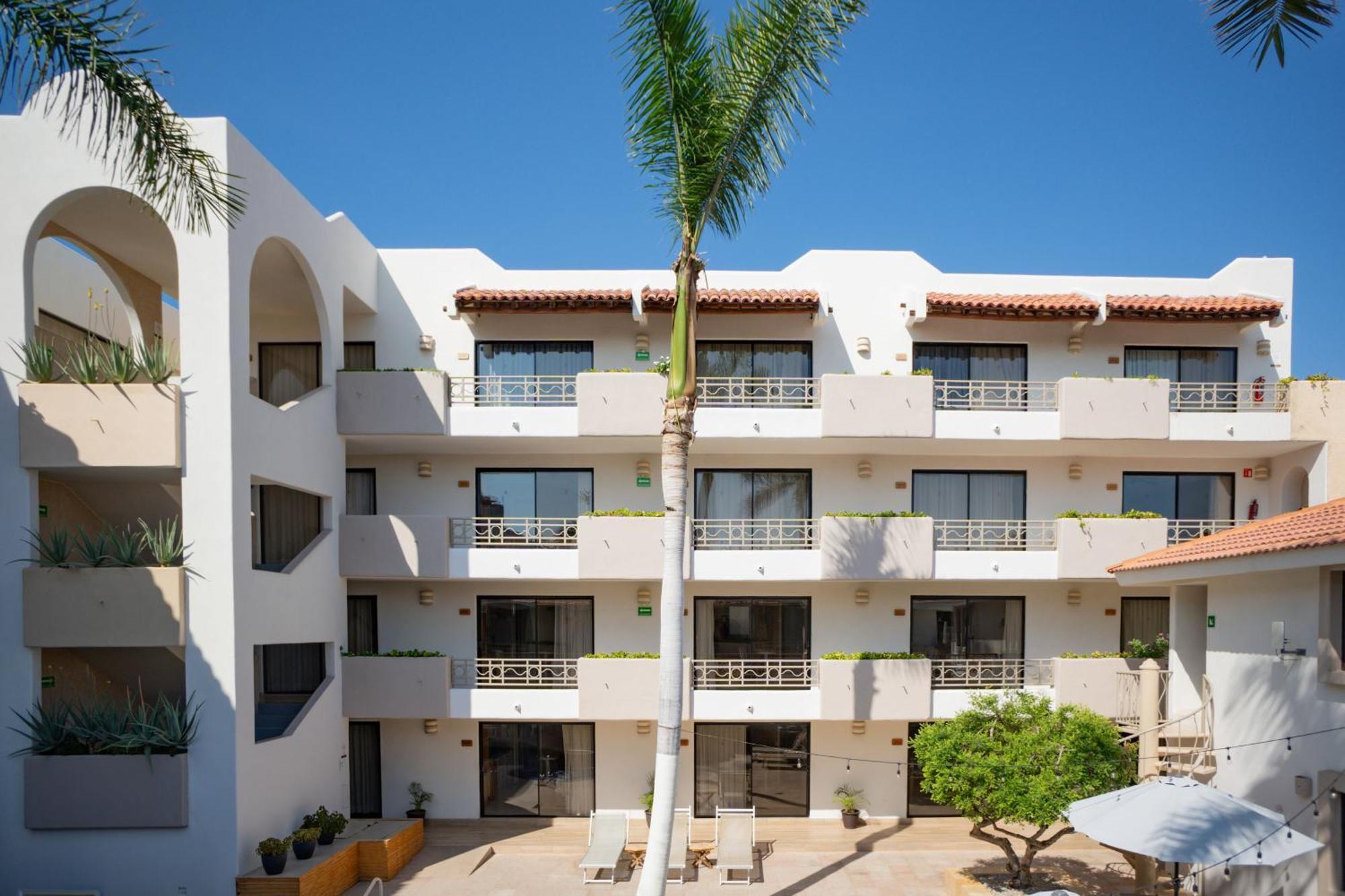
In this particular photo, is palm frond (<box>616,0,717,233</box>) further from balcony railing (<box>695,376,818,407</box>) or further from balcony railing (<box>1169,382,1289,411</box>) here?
balcony railing (<box>1169,382,1289,411</box>)

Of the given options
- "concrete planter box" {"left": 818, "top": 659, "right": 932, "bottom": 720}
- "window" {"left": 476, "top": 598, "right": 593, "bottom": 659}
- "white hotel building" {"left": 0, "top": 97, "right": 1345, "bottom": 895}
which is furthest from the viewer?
"window" {"left": 476, "top": 598, "right": 593, "bottom": 659}

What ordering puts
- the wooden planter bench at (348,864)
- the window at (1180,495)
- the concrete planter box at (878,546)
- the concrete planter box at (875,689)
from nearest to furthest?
1. the wooden planter bench at (348,864)
2. the concrete planter box at (875,689)
3. the concrete planter box at (878,546)
4. the window at (1180,495)

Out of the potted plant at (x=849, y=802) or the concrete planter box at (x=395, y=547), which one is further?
the potted plant at (x=849, y=802)

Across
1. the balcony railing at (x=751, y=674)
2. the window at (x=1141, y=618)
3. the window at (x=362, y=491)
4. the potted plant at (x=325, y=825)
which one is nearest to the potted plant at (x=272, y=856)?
the potted plant at (x=325, y=825)

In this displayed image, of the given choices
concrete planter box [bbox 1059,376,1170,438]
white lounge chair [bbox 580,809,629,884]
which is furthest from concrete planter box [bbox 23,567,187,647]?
concrete planter box [bbox 1059,376,1170,438]

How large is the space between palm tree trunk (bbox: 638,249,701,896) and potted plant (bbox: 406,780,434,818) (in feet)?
24.0

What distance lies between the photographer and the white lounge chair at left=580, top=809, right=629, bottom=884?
534 inches

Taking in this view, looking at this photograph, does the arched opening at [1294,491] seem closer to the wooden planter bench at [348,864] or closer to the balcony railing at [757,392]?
the balcony railing at [757,392]

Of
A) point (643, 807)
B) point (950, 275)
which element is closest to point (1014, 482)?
point (950, 275)

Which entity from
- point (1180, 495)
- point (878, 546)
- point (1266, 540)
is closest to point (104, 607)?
point (878, 546)

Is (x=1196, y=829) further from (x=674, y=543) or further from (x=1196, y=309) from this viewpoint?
(x=1196, y=309)

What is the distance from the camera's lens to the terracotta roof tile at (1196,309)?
52.0ft

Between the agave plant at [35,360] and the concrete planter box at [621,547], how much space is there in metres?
8.64

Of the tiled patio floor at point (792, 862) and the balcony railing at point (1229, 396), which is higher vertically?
the balcony railing at point (1229, 396)
